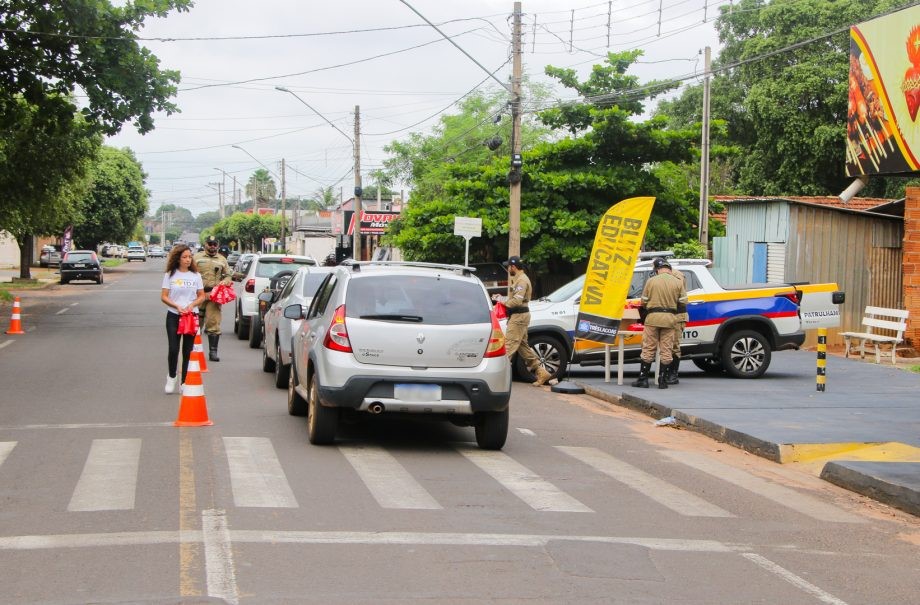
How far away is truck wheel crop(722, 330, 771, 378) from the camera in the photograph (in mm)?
18266

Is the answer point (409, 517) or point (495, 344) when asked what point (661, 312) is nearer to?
point (495, 344)

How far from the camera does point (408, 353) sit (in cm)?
1023

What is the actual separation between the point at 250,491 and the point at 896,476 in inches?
221

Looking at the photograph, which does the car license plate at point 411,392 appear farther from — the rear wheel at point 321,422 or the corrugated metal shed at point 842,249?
the corrugated metal shed at point 842,249

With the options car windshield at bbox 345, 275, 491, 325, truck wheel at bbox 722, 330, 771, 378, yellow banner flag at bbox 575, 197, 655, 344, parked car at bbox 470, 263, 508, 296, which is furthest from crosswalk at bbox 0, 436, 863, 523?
parked car at bbox 470, 263, 508, 296

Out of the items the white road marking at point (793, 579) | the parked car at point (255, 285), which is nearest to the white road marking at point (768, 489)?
the white road marking at point (793, 579)

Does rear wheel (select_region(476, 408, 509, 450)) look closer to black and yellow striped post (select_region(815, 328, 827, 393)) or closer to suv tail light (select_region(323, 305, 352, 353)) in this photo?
suv tail light (select_region(323, 305, 352, 353))

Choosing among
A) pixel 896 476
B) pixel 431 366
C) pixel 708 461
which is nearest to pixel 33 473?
pixel 431 366

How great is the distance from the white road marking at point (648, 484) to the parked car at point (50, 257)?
67.7 meters

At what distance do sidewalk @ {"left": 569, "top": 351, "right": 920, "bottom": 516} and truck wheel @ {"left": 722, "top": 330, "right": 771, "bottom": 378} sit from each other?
10.8 inches

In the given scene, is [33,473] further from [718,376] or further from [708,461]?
[718,376]

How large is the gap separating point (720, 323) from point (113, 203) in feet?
213

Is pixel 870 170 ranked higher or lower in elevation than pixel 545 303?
higher

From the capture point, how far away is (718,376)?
19.0 metres
